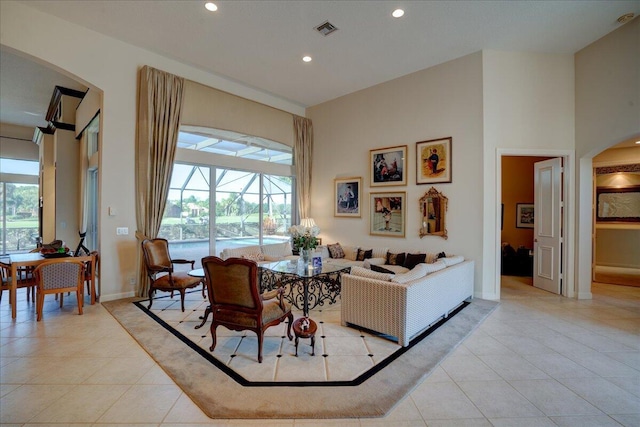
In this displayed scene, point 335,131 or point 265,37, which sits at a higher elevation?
point 265,37

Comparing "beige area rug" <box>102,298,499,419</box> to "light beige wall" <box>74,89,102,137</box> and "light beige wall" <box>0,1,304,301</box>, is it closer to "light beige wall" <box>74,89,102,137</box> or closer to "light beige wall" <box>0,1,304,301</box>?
"light beige wall" <box>0,1,304,301</box>

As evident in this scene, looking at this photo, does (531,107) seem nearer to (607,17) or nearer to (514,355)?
(607,17)

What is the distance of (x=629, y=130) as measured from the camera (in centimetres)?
433

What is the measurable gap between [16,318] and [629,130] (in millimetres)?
9309

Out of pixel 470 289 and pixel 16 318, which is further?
pixel 470 289

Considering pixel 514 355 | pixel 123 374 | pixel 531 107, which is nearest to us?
pixel 123 374

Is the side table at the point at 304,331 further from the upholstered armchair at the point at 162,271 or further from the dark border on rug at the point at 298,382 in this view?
the upholstered armchair at the point at 162,271

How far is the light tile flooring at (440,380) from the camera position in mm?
2150

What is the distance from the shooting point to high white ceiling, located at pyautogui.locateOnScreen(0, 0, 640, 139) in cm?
405

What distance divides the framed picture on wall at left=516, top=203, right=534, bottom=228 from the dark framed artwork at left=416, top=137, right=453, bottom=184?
12.3 feet

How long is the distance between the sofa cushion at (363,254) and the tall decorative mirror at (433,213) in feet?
3.97

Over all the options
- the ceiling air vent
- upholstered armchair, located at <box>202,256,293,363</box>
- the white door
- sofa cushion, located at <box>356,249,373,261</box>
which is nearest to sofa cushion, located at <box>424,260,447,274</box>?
upholstered armchair, located at <box>202,256,293,363</box>

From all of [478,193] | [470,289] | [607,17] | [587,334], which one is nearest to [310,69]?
[478,193]

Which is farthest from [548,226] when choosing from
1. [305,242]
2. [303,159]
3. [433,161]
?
[303,159]
